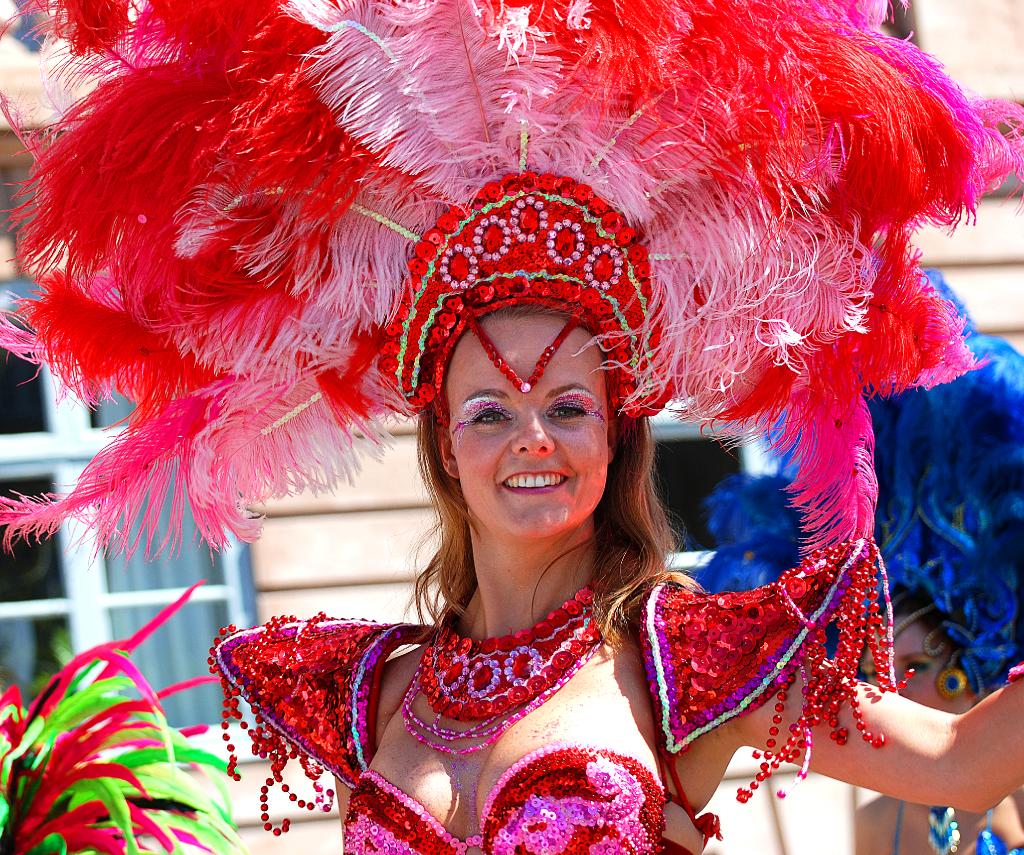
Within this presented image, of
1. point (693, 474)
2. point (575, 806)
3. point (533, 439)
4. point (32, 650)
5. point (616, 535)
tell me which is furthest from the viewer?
point (693, 474)

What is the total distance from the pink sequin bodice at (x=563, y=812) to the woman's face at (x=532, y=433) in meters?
0.37

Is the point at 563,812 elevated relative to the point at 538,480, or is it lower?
lower

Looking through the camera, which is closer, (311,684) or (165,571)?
(311,684)

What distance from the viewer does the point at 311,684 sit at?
8.57ft

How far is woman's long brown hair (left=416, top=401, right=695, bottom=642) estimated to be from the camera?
240 centimetres

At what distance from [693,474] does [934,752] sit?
4.26 meters

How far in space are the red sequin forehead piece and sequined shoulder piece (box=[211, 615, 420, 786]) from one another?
63cm

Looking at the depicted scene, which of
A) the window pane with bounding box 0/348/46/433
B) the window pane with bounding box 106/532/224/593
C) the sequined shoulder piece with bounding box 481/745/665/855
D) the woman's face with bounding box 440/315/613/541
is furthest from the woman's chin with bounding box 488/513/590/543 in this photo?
the window pane with bounding box 0/348/46/433

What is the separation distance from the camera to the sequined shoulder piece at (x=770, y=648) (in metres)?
2.12

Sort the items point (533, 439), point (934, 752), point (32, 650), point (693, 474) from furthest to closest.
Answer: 1. point (693, 474)
2. point (32, 650)
3. point (533, 439)
4. point (934, 752)

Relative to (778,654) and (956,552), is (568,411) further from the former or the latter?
(956,552)

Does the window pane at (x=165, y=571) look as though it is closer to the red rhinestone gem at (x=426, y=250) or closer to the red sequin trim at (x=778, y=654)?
the red rhinestone gem at (x=426, y=250)

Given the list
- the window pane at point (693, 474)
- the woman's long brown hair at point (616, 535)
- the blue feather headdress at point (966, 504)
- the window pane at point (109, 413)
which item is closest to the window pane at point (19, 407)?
the window pane at point (109, 413)

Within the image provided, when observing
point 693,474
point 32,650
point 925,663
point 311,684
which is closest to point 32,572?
point 32,650
